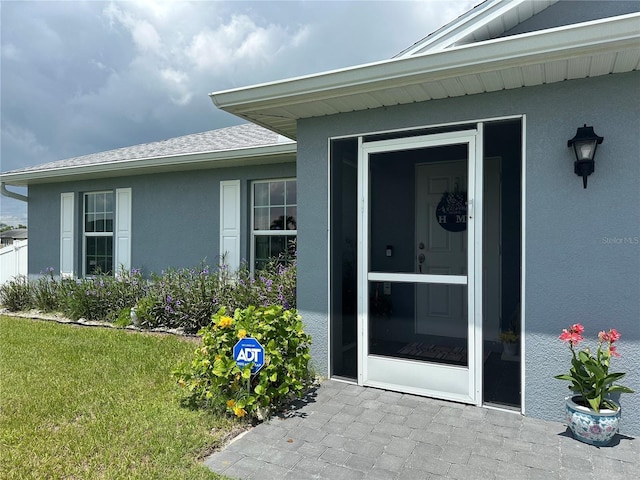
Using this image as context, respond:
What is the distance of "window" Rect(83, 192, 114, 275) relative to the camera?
26.3ft

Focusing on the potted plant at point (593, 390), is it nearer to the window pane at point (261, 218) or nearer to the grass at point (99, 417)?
the grass at point (99, 417)

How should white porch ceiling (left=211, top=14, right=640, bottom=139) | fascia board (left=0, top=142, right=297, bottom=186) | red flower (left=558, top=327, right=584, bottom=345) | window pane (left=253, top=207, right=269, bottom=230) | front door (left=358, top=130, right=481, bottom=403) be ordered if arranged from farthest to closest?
window pane (left=253, top=207, right=269, bottom=230) < fascia board (left=0, top=142, right=297, bottom=186) < front door (left=358, top=130, right=481, bottom=403) < red flower (left=558, top=327, right=584, bottom=345) < white porch ceiling (left=211, top=14, right=640, bottom=139)

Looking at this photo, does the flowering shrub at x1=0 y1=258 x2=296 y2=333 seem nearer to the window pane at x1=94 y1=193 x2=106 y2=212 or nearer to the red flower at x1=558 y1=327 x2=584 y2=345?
the window pane at x1=94 y1=193 x2=106 y2=212

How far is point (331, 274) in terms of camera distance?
3.99 metres

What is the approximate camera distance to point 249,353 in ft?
10.2

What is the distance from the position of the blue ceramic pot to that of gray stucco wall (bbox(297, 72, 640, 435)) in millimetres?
278

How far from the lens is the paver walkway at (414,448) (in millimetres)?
2396

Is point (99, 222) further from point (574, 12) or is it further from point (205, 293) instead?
point (574, 12)

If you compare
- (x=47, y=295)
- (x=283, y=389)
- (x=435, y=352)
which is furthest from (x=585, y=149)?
(x=47, y=295)

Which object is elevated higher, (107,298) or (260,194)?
(260,194)

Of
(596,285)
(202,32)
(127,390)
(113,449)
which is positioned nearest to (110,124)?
(202,32)

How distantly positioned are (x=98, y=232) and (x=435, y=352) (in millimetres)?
7184

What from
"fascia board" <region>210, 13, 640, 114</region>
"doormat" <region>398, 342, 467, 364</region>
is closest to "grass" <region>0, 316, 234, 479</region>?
"doormat" <region>398, 342, 467, 364</region>

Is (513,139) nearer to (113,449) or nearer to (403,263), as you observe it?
(403,263)
